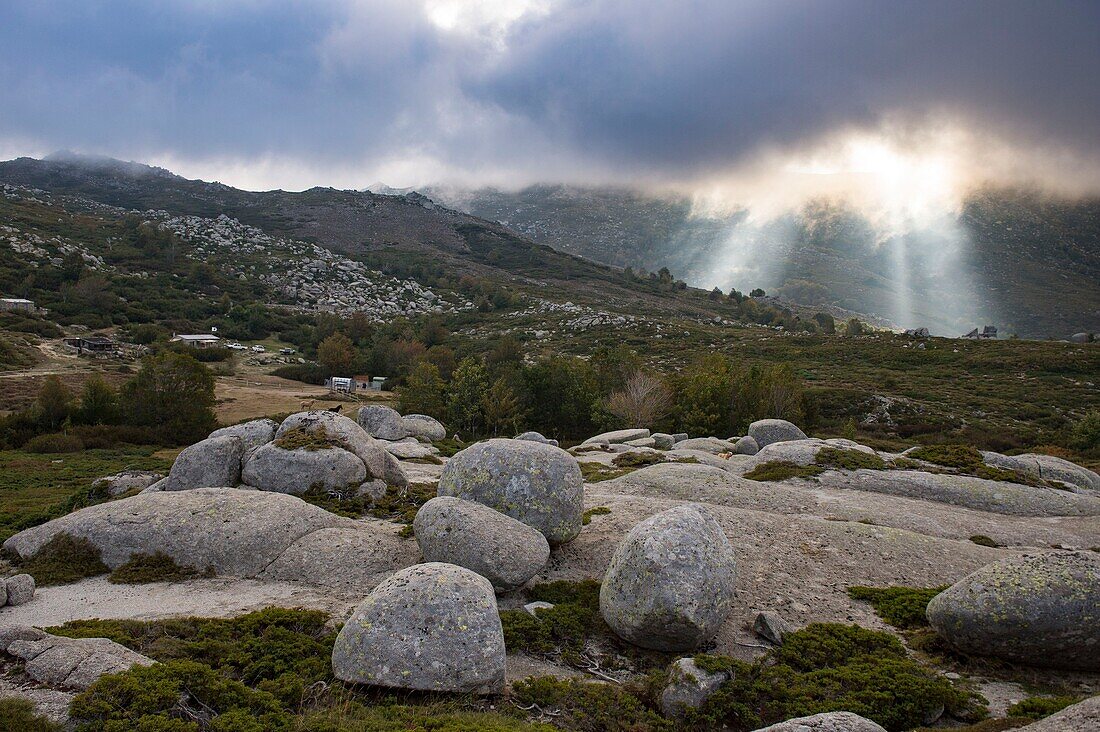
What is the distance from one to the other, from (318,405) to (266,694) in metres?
45.4

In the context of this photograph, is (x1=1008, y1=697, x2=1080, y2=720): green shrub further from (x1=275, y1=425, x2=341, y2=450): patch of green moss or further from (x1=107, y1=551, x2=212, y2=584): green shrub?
(x1=275, y1=425, x2=341, y2=450): patch of green moss

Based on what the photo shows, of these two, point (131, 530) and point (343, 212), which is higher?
point (343, 212)

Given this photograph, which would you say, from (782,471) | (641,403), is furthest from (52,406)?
(782,471)

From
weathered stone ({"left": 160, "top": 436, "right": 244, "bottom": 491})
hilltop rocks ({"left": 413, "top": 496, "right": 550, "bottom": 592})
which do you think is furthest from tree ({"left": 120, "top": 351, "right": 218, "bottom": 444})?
hilltop rocks ({"left": 413, "top": 496, "right": 550, "bottom": 592})

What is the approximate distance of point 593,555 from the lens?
1561 cm

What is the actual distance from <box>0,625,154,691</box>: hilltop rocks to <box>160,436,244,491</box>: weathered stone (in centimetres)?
1089

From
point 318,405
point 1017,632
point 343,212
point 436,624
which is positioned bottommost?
point 318,405

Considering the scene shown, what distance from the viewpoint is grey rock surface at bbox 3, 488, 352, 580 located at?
14.3 meters

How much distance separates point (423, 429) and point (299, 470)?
19406mm

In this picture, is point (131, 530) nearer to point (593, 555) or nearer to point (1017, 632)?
point (593, 555)

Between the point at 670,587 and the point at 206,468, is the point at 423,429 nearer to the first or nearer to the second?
the point at 206,468

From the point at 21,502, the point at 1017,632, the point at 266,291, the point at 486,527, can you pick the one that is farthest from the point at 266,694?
the point at 266,291

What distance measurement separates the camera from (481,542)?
41.9 ft

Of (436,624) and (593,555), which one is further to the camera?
(593,555)
